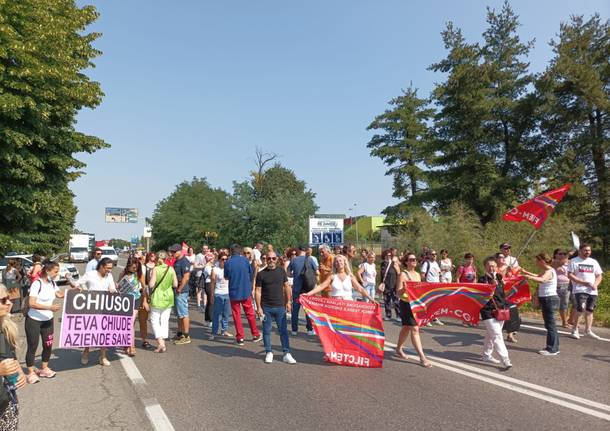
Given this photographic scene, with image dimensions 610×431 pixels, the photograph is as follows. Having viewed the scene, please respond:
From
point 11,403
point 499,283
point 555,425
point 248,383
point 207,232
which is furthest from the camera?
point 207,232

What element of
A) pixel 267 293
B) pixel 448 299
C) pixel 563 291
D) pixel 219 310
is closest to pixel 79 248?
pixel 219 310

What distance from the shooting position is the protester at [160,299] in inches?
327

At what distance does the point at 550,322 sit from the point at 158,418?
6515 mm

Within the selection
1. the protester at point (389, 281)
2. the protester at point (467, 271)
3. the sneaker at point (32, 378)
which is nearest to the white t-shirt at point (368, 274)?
the protester at point (389, 281)

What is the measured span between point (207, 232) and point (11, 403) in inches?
1675

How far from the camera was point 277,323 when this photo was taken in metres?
7.57

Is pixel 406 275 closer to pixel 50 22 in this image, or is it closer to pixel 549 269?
pixel 549 269

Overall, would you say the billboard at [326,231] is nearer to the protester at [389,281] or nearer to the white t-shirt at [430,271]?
the protester at [389,281]

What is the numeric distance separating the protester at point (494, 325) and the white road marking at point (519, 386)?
43 cm

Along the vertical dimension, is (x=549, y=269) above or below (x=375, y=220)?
below

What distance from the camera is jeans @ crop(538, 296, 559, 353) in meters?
7.91

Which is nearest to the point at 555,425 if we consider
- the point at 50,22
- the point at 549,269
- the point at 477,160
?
the point at 549,269

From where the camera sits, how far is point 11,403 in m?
3.12

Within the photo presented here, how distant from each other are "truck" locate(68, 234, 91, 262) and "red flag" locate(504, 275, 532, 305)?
5150 cm
